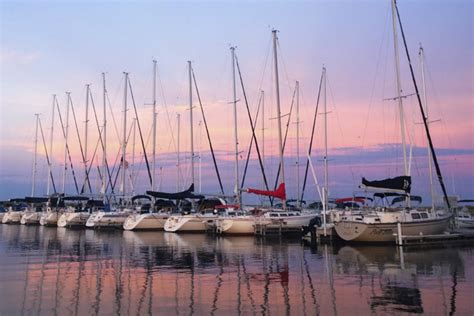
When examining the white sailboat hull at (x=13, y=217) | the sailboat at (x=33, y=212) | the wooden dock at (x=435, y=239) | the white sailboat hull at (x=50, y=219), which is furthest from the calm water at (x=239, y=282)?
the white sailboat hull at (x=13, y=217)

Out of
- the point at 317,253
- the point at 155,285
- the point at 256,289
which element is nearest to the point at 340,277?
the point at 256,289

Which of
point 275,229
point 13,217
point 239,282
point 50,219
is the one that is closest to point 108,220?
point 50,219

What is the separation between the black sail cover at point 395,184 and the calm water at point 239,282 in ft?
17.8

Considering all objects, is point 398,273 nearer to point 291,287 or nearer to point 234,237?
point 291,287

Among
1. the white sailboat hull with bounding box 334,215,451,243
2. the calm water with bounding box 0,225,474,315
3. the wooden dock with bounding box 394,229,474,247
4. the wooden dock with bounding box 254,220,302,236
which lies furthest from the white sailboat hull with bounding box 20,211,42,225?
the wooden dock with bounding box 394,229,474,247

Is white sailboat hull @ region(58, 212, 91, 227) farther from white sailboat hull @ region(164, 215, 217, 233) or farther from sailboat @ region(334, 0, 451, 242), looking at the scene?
sailboat @ region(334, 0, 451, 242)

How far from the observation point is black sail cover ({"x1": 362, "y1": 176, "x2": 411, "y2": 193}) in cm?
3406

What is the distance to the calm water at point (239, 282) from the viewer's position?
14.0 metres

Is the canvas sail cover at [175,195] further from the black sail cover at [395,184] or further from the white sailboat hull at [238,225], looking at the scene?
the black sail cover at [395,184]

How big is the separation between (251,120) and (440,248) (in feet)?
93.4

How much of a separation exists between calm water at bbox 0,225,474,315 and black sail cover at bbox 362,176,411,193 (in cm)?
543

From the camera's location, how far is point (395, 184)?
1351 inches

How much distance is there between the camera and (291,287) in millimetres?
17094

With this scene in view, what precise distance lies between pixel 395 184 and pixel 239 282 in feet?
65.1
